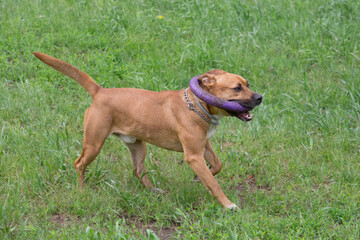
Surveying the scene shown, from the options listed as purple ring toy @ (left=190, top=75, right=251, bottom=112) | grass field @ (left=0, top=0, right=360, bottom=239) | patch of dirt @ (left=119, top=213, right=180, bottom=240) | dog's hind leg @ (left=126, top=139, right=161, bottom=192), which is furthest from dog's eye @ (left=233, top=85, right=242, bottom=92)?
patch of dirt @ (left=119, top=213, right=180, bottom=240)

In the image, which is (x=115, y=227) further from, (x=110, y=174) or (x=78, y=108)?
(x=78, y=108)

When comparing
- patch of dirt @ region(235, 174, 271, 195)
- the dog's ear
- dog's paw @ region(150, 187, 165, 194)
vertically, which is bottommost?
patch of dirt @ region(235, 174, 271, 195)

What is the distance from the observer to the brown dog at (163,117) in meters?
5.11

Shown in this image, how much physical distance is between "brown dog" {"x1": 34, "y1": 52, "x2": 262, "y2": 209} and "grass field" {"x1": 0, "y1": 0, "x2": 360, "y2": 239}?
1.13ft

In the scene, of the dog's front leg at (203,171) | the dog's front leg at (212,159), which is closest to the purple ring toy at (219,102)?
the dog's front leg at (203,171)

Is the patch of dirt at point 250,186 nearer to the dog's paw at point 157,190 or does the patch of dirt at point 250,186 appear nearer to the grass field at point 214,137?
the grass field at point 214,137

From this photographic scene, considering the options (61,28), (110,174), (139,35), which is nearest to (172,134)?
(110,174)

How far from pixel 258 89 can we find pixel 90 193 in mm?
3307

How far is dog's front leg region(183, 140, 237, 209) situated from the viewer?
508 centimetres

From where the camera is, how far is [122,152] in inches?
245

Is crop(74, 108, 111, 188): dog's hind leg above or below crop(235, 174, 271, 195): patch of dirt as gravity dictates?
above

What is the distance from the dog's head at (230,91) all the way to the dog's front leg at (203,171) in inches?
16.5

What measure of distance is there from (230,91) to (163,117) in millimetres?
744

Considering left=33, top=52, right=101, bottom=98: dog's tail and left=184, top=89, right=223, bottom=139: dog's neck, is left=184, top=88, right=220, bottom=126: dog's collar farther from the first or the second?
left=33, top=52, right=101, bottom=98: dog's tail
